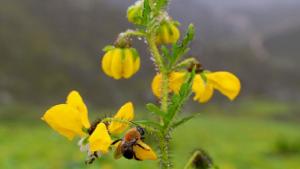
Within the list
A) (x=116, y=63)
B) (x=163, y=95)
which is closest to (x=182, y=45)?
(x=163, y=95)

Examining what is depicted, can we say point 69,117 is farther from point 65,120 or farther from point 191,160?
point 191,160

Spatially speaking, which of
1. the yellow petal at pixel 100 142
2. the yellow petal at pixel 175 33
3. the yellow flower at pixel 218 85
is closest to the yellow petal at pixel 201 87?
the yellow flower at pixel 218 85

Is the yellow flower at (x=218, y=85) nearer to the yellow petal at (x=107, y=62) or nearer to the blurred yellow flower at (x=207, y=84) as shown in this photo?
the blurred yellow flower at (x=207, y=84)

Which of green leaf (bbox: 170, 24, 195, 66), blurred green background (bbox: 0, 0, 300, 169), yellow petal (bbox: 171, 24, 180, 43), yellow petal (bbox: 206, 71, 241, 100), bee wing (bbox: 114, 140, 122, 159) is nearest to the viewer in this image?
bee wing (bbox: 114, 140, 122, 159)

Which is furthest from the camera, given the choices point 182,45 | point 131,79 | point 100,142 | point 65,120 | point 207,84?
point 131,79

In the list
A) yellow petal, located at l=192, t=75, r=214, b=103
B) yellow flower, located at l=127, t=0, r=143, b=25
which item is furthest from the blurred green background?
yellow flower, located at l=127, t=0, r=143, b=25

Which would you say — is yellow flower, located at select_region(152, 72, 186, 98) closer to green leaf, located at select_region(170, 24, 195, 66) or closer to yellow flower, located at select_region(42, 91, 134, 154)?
green leaf, located at select_region(170, 24, 195, 66)

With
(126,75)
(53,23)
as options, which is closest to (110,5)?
(53,23)
